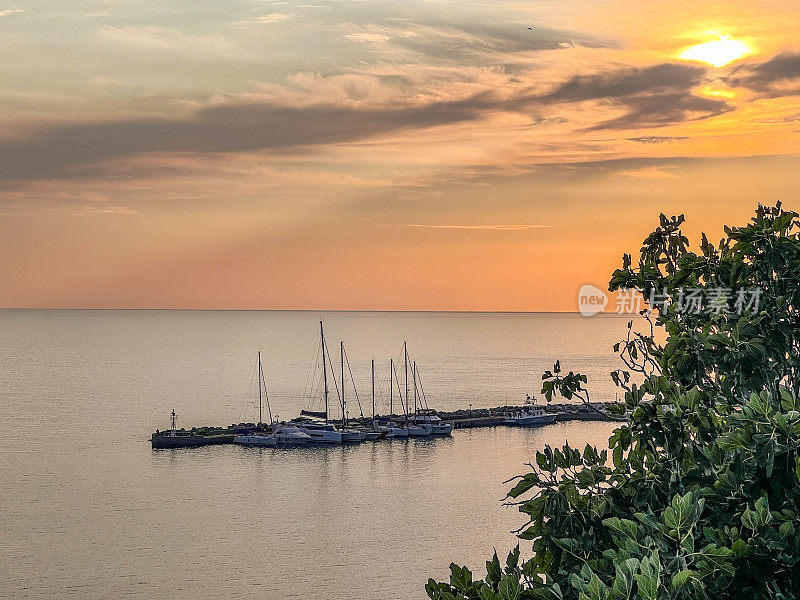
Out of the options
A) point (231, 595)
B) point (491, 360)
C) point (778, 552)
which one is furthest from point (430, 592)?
point (491, 360)

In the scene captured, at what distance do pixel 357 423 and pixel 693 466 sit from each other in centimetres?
7518

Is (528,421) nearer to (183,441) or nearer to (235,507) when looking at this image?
(183,441)

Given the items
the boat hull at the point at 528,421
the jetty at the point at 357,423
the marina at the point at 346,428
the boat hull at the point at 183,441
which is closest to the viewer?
the boat hull at the point at 183,441

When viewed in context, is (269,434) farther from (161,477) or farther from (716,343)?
(716,343)

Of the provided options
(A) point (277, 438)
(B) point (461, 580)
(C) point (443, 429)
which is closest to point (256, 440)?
(A) point (277, 438)

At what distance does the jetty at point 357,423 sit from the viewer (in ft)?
235

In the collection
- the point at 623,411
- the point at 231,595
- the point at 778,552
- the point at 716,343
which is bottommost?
the point at 231,595

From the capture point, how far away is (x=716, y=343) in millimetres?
6777

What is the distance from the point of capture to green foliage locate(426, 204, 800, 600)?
16.9ft

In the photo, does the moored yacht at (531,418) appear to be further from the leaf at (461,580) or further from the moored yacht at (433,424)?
the leaf at (461,580)

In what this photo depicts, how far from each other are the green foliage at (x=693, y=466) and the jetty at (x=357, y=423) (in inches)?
2242

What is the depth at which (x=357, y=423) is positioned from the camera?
80750 mm

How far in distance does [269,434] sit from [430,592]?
226 ft

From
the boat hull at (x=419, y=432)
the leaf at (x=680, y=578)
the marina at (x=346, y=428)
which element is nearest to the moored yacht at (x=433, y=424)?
the marina at (x=346, y=428)
